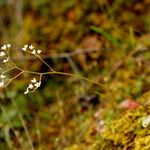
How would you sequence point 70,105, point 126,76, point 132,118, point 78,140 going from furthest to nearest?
point 70,105 → point 126,76 → point 78,140 → point 132,118

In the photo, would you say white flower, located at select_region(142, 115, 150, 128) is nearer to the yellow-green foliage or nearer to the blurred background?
the yellow-green foliage

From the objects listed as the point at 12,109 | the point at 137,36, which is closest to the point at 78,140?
the point at 12,109

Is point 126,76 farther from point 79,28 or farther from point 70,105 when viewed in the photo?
point 79,28

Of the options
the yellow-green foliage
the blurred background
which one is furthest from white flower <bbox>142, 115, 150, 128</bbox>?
the blurred background

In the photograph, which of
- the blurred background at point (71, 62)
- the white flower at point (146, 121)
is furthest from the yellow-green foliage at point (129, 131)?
the blurred background at point (71, 62)

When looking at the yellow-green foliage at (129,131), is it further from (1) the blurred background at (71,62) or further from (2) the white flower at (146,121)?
(1) the blurred background at (71,62)

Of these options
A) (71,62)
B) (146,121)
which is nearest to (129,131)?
(146,121)
